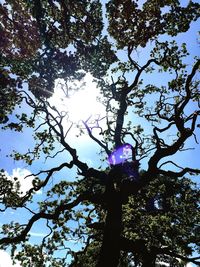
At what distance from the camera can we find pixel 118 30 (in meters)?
18.8

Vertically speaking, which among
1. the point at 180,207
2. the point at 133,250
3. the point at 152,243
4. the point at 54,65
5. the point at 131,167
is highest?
the point at 54,65

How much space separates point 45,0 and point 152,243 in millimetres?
18564

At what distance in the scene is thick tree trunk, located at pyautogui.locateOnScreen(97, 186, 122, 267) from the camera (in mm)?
14008

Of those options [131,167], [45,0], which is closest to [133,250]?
[131,167]

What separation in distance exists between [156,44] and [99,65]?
4052 millimetres

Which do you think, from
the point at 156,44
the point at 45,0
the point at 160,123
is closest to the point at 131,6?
the point at 156,44

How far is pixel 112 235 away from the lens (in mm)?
14867

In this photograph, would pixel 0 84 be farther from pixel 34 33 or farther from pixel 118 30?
pixel 118 30

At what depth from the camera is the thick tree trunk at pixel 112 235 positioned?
46.0 ft

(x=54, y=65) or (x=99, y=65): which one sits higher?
(x=99, y=65)

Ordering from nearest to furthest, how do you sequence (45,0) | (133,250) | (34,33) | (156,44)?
(133,250), (45,0), (34,33), (156,44)

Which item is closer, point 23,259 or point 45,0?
point 45,0

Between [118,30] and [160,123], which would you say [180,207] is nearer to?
[160,123]

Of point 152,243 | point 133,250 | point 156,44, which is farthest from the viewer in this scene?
point 152,243
